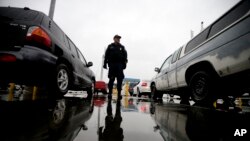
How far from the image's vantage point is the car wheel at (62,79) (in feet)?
10.3

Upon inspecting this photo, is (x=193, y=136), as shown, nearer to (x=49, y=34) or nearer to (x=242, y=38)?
(x=242, y=38)

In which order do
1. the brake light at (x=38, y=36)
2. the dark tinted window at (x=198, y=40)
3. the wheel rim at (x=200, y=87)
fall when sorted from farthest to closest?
the dark tinted window at (x=198, y=40), the wheel rim at (x=200, y=87), the brake light at (x=38, y=36)

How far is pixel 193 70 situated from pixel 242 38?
1600mm

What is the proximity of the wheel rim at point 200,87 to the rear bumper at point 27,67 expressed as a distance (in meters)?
3.10

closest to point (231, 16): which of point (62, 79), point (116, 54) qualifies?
point (116, 54)

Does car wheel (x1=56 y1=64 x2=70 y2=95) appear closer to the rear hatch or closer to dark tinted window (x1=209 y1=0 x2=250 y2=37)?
the rear hatch

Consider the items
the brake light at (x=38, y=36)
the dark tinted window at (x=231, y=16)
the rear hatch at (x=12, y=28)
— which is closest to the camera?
the rear hatch at (x=12, y=28)

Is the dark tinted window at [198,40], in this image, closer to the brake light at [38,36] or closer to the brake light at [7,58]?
the brake light at [38,36]

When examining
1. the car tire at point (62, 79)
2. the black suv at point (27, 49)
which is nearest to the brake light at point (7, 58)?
the black suv at point (27, 49)

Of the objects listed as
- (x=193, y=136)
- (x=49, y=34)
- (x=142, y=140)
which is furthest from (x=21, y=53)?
(x=193, y=136)

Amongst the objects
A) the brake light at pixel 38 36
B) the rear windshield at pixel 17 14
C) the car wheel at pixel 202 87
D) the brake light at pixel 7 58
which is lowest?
the car wheel at pixel 202 87

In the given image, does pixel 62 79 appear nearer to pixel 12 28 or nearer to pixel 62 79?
pixel 62 79

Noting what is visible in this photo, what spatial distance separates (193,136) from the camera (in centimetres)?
134

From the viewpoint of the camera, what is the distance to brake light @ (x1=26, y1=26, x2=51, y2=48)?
8.06ft
